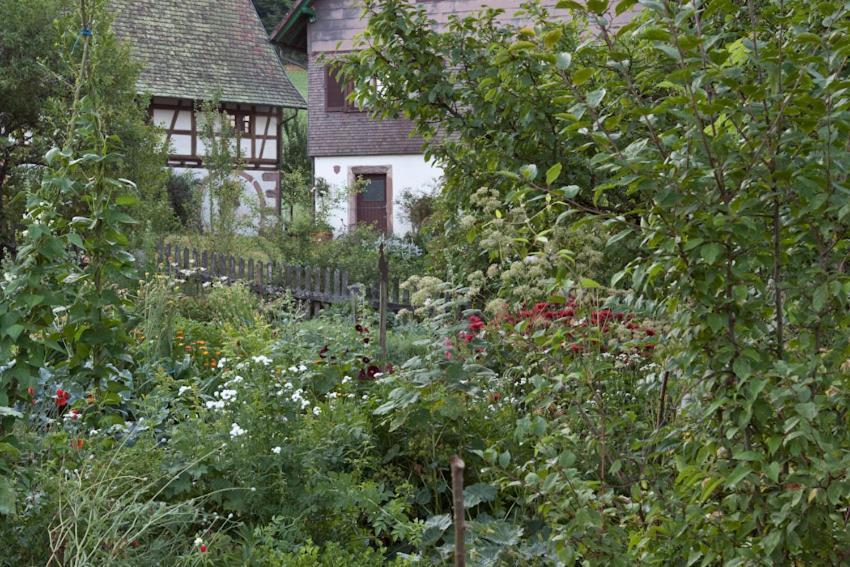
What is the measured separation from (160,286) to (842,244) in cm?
632

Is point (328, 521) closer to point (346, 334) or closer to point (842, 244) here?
point (842, 244)

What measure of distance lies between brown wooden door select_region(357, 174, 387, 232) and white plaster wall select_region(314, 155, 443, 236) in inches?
15.4

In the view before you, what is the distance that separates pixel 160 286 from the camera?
794cm

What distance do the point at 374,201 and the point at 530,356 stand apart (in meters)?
20.8

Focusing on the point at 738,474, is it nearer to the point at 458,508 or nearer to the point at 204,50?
the point at 458,508

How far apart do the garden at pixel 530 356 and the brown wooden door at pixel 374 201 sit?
1626 centimetres

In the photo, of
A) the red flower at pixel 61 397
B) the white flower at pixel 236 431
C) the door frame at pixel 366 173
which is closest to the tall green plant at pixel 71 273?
the white flower at pixel 236 431

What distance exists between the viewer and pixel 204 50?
26172mm

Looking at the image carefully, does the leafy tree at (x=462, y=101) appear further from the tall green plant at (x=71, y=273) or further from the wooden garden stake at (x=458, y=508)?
the wooden garden stake at (x=458, y=508)

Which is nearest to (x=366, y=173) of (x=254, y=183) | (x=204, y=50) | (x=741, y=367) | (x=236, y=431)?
(x=254, y=183)

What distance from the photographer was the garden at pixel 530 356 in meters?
2.35

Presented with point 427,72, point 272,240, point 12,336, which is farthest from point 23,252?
point 272,240

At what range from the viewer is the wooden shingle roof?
2503 cm

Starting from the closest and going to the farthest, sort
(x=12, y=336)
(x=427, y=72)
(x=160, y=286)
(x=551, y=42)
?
(x=551, y=42)
(x=12, y=336)
(x=427, y=72)
(x=160, y=286)
